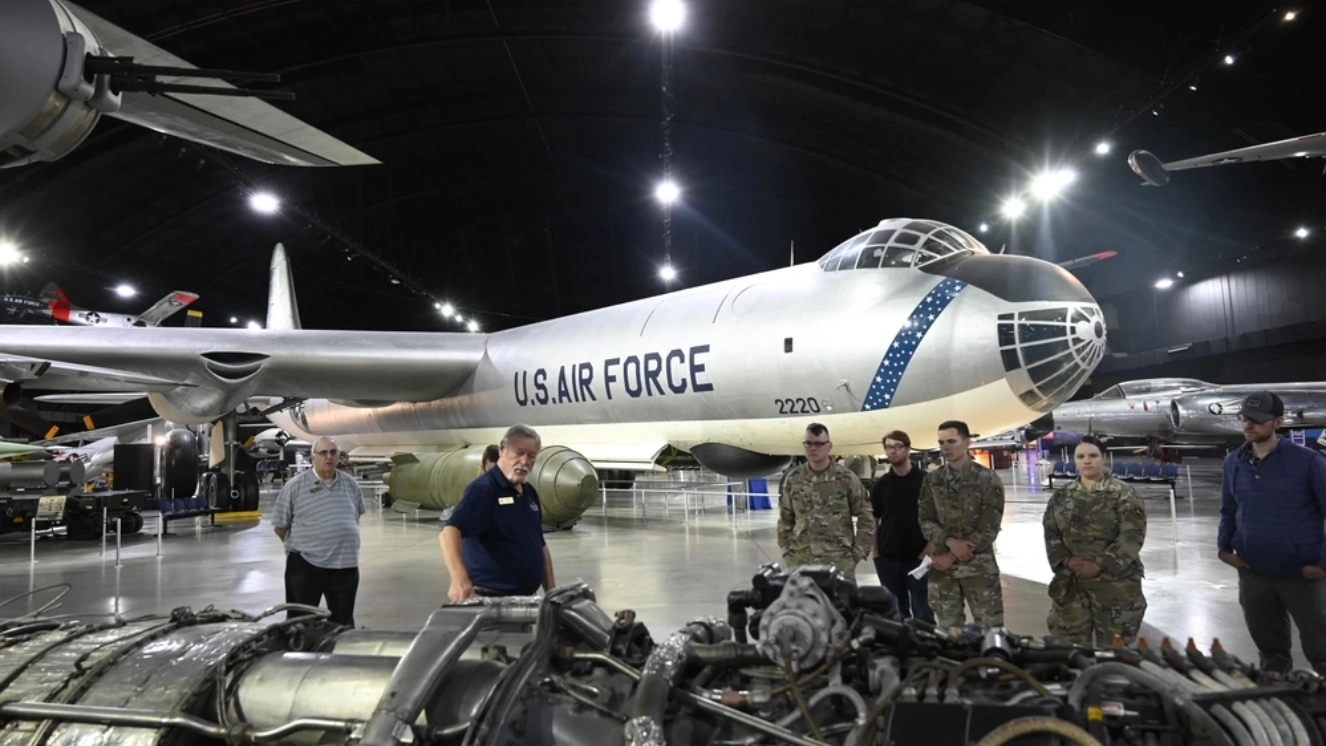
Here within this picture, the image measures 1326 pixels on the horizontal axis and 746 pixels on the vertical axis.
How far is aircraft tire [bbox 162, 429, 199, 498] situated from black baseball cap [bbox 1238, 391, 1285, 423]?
15272 mm

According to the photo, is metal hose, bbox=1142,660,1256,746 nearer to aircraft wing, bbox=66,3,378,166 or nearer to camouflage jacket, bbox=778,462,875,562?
camouflage jacket, bbox=778,462,875,562

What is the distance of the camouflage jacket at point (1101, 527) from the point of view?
147 inches

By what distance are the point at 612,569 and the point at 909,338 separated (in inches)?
147

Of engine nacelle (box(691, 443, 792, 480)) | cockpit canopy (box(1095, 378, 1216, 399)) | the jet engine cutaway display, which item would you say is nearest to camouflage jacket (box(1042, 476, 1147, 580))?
the jet engine cutaway display

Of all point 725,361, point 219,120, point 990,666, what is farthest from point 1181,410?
point 219,120

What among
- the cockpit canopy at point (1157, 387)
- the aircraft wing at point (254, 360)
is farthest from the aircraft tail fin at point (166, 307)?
the cockpit canopy at point (1157, 387)

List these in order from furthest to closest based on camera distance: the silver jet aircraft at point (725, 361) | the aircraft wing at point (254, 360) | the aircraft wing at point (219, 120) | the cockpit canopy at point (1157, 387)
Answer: the cockpit canopy at point (1157, 387) → the aircraft wing at point (254, 360) → the silver jet aircraft at point (725, 361) → the aircraft wing at point (219, 120)

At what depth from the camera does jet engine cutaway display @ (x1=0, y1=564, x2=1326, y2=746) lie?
5.19 ft

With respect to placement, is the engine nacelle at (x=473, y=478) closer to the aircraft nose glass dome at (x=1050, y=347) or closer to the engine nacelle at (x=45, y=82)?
the aircraft nose glass dome at (x=1050, y=347)

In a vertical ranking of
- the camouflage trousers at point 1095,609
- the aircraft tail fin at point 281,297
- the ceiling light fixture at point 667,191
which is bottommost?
the camouflage trousers at point 1095,609

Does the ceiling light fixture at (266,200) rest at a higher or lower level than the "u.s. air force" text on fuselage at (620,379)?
higher

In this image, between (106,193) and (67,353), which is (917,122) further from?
(106,193)

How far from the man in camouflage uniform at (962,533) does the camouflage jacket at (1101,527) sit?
0.29 metres

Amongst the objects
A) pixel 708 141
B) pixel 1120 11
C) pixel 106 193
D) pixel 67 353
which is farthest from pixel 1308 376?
pixel 106 193
